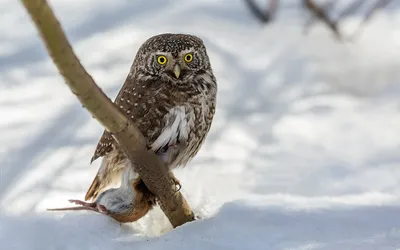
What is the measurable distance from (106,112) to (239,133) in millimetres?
2188

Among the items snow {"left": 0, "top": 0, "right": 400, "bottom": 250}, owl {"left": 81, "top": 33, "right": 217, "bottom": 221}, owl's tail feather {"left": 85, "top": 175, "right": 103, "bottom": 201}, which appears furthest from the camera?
owl's tail feather {"left": 85, "top": 175, "right": 103, "bottom": 201}

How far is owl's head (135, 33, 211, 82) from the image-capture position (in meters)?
3.10

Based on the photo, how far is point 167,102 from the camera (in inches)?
118

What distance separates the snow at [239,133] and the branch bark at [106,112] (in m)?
0.15

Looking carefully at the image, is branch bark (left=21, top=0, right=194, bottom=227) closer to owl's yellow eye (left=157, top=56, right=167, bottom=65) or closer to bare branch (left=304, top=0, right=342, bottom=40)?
owl's yellow eye (left=157, top=56, right=167, bottom=65)

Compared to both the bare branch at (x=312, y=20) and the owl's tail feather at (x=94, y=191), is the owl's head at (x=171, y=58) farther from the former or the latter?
the bare branch at (x=312, y=20)

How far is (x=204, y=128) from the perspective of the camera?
3123mm

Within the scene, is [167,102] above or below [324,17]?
below

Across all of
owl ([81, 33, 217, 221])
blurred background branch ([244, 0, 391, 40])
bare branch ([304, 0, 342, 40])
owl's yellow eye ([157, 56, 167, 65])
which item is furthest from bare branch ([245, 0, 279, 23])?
owl's yellow eye ([157, 56, 167, 65])

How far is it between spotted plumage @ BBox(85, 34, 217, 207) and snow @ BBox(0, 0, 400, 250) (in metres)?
0.28

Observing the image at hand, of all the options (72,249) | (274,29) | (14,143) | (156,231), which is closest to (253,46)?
(274,29)

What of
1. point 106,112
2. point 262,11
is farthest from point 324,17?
point 106,112

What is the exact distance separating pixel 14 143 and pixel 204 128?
1283 millimetres

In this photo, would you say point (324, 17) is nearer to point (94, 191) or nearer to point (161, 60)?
point (161, 60)
